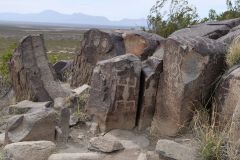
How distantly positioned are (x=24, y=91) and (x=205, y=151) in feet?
19.9

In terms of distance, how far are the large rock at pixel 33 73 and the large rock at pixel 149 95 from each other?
285cm

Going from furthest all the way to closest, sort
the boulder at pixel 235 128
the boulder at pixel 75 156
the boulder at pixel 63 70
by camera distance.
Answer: the boulder at pixel 63 70
the boulder at pixel 75 156
the boulder at pixel 235 128

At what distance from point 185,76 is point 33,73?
4619 millimetres

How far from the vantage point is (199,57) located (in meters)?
8.05

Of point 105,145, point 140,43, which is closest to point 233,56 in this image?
point 105,145

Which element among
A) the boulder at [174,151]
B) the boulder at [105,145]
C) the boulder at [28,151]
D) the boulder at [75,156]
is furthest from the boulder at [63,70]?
the boulder at [174,151]

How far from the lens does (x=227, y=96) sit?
24.9 ft

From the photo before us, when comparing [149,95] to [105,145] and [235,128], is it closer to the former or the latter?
[105,145]

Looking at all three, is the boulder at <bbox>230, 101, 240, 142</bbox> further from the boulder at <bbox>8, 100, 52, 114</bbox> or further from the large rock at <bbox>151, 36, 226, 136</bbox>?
the boulder at <bbox>8, 100, 52, 114</bbox>

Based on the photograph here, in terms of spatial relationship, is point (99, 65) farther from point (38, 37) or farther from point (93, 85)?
point (38, 37)

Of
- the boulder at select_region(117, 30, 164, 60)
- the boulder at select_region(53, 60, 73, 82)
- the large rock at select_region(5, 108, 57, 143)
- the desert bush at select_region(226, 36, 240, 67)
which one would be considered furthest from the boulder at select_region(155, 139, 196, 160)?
the boulder at select_region(53, 60, 73, 82)

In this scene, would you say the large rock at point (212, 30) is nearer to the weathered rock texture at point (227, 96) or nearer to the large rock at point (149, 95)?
the large rock at point (149, 95)

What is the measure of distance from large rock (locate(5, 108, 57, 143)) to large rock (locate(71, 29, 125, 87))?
3.60m

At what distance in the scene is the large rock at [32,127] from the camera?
26.1 feet
